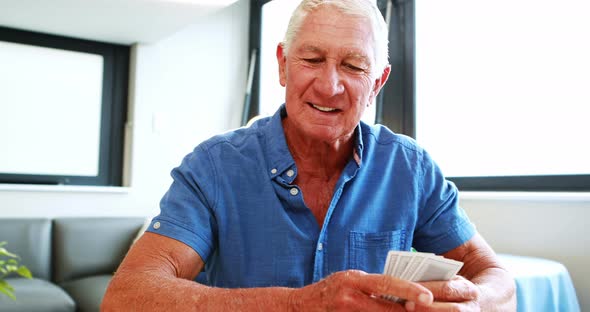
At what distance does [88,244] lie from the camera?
146 inches

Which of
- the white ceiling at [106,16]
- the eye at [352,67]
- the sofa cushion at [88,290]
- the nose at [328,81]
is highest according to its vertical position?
the white ceiling at [106,16]

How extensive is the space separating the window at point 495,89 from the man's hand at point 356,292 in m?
1.77

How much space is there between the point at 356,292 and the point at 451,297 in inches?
8.0

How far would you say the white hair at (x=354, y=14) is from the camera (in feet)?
3.82

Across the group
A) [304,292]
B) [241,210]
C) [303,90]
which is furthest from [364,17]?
[304,292]

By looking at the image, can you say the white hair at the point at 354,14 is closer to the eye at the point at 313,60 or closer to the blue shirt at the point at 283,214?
the eye at the point at 313,60

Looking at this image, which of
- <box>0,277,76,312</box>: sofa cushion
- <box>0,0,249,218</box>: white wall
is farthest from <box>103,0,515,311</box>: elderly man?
<box>0,0,249,218</box>: white wall

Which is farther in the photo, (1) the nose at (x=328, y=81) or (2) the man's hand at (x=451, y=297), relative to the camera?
(1) the nose at (x=328, y=81)

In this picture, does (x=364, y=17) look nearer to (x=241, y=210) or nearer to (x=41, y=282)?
(x=241, y=210)

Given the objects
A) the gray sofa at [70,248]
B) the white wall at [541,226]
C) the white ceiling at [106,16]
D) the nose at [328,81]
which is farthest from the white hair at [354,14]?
the gray sofa at [70,248]

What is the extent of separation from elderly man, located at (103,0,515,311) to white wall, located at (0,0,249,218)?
3.04 m

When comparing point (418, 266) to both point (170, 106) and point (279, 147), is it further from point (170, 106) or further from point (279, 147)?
point (170, 106)

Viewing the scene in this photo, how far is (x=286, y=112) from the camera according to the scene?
132 centimetres

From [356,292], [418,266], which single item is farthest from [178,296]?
[418,266]
